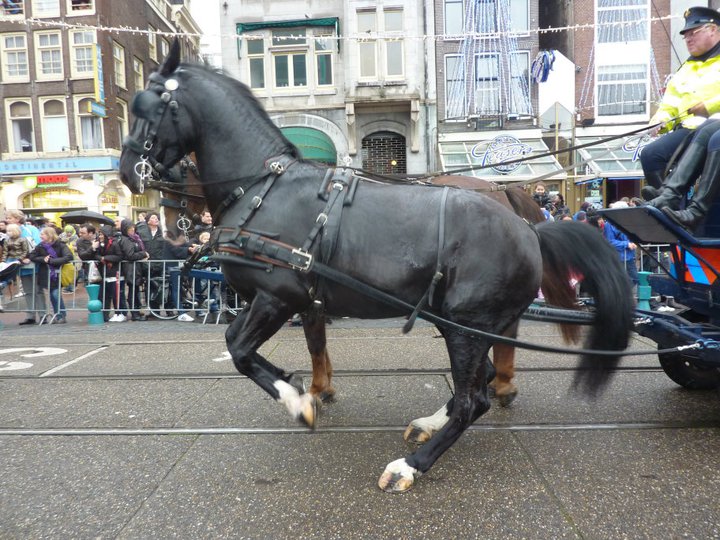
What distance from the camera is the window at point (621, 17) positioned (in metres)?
18.3

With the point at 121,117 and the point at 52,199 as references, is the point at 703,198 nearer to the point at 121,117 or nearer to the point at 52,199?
the point at 121,117

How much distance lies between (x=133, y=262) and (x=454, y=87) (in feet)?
46.0

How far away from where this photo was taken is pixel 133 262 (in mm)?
8867

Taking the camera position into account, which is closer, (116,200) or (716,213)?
(716,213)

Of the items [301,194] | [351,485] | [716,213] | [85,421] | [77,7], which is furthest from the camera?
[77,7]

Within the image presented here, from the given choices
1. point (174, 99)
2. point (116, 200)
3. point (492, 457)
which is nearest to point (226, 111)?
point (174, 99)

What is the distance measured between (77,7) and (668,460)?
30233mm

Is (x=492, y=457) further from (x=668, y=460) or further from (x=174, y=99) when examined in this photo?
(x=174, y=99)

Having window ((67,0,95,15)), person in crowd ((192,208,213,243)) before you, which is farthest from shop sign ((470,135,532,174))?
window ((67,0,95,15))

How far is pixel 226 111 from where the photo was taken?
3010 mm

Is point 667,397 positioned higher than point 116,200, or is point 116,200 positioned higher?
point 116,200

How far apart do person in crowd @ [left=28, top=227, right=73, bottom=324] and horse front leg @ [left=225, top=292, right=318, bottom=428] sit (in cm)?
761

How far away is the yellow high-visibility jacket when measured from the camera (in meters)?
3.33

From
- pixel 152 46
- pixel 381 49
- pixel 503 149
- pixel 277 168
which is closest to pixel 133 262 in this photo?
pixel 277 168
